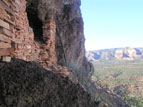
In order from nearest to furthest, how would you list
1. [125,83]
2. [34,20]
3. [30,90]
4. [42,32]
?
[30,90], [42,32], [34,20], [125,83]

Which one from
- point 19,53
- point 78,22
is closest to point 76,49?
point 78,22

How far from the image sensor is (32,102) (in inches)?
112

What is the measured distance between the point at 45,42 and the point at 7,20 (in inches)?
202

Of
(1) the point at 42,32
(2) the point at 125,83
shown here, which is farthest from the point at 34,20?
(2) the point at 125,83

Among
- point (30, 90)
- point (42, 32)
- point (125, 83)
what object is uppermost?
point (42, 32)

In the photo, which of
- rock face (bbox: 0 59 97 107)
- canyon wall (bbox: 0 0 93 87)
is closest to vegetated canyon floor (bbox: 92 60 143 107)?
canyon wall (bbox: 0 0 93 87)

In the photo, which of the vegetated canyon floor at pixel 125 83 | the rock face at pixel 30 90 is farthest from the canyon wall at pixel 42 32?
the vegetated canyon floor at pixel 125 83

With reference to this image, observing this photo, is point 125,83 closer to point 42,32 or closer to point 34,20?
point 34,20

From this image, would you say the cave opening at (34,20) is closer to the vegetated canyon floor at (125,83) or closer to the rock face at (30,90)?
the rock face at (30,90)

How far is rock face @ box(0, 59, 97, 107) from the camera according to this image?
254 cm

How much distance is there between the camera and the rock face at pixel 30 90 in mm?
2537

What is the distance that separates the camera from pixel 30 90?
2.96 meters

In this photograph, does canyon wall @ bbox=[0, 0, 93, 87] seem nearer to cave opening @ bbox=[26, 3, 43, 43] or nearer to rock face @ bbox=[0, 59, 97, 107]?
cave opening @ bbox=[26, 3, 43, 43]

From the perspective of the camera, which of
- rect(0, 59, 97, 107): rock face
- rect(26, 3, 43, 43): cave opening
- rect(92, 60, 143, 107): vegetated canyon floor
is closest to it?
rect(0, 59, 97, 107): rock face
